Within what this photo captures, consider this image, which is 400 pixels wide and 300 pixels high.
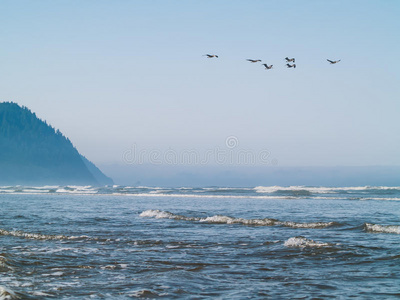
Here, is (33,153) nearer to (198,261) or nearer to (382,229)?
(382,229)

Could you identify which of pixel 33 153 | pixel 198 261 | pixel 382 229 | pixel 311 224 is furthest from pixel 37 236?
pixel 33 153

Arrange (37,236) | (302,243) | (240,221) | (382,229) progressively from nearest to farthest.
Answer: (302,243) → (37,236) → (382,229) → (240,221)

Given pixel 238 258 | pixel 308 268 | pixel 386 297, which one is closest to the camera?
pixel 386 297

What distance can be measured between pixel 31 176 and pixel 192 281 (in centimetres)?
12031

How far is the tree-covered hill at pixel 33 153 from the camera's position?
117000 millimetres

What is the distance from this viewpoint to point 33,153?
12656 cm

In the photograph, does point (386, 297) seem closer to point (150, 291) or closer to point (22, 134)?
point (150, 291)

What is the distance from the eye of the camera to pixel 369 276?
28.6ft

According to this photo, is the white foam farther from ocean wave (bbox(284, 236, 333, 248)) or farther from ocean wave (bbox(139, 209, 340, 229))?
ocean wave (bbox(284, 236, 333, 248))

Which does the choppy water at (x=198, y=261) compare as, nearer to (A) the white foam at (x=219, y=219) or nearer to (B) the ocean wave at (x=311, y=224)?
(B) the ocean wave at (x=311, y=224)

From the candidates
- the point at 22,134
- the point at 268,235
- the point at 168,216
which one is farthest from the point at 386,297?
the point at 22,134

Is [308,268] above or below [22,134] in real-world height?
below

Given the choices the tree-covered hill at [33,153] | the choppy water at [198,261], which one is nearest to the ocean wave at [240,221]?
the choppy water at [198,261]

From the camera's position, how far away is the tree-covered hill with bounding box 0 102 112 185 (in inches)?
4606
